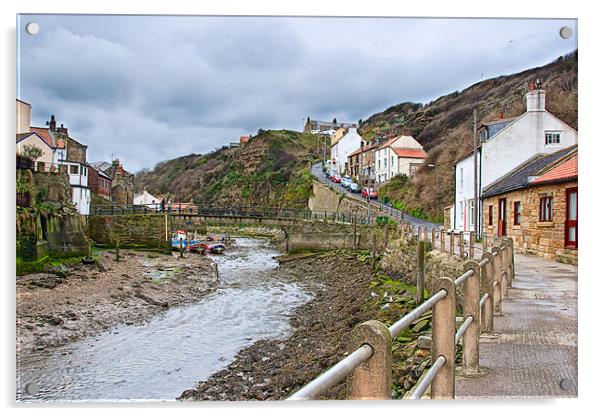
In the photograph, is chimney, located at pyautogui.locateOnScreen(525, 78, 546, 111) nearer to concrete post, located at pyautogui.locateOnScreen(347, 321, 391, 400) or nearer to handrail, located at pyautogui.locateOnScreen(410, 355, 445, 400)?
handrail, located at pyautogui.locateOnScreen(410, 355, 445, 400)

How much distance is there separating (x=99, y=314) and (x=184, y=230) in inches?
404

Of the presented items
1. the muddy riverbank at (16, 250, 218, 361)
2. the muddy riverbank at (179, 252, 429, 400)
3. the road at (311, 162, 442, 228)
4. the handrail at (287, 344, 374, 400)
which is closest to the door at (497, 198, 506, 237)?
the muddy riverbank at (179, 252, 429, 400)

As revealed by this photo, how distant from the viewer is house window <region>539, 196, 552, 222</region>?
793 centimetres

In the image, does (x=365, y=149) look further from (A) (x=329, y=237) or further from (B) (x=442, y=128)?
(A) (x=329, y=237)

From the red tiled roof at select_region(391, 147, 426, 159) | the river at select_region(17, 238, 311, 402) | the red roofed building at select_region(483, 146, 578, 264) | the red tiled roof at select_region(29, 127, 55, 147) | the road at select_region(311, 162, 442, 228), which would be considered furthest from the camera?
the red tiled roof at select_region(391, 147, 426, 159)

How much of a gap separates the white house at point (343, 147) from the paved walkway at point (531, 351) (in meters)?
33.7

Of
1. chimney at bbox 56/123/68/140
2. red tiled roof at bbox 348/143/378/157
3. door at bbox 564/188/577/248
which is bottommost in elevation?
door at bbox 564/188/577/248

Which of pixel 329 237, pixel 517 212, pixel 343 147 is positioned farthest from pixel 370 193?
pixel 517 212

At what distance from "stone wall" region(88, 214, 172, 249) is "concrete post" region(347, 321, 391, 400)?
10540mm

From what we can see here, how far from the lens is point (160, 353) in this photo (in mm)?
7059

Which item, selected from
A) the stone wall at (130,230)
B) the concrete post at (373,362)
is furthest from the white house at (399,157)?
the concrete post at (373,362)

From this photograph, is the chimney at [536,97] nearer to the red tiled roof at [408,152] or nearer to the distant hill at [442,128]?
the distant hill at [442,128]

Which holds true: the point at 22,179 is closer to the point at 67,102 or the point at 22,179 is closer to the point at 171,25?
the point at 67,102

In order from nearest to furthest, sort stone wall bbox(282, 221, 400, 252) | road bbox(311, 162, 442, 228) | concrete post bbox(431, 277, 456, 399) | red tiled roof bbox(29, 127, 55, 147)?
concrete post bbox(431, 277, 456, 399)
red tiled roof bbox(29, 127, 55, 147)
road bbox(311, 162, 442, 228)
stone wall bbox(282, 221, 400, 252)
